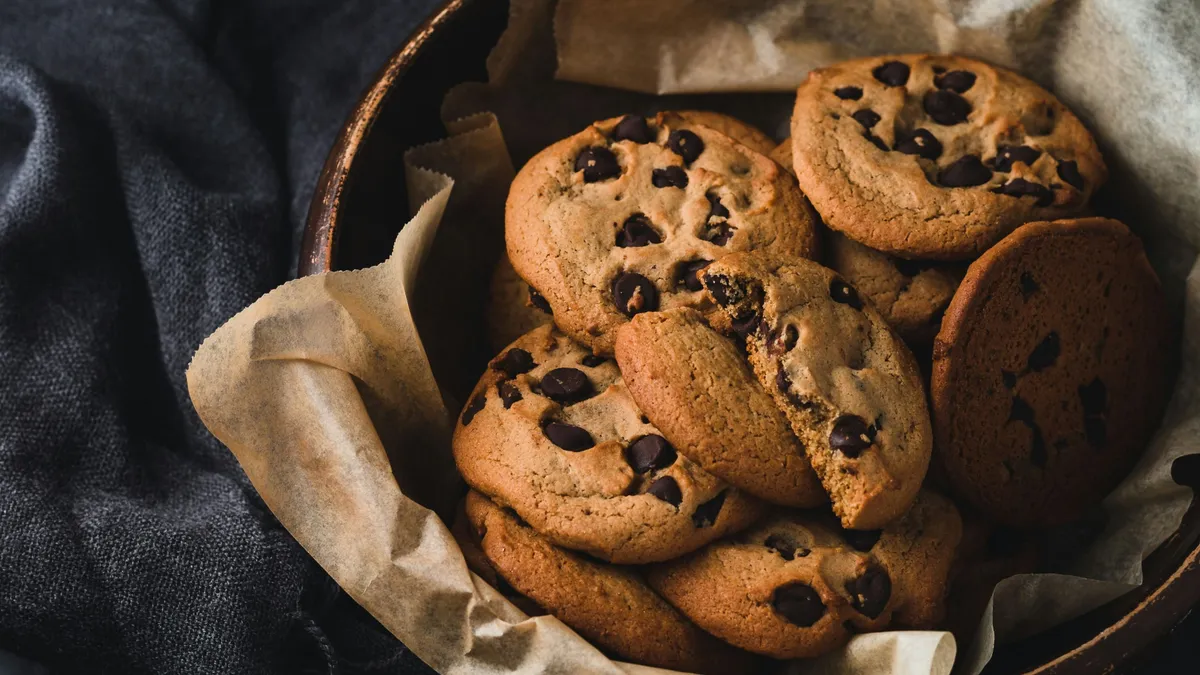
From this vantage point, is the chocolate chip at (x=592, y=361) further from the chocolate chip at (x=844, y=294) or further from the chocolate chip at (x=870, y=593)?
the chocolate chip at (x=870, y=593)

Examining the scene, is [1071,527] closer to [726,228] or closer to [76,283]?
[726,228]

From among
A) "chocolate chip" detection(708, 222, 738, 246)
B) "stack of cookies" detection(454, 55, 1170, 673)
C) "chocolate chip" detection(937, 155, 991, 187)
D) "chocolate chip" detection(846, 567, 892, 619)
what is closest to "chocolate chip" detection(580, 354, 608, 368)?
"stack of cookies" detection(454, 55, 1170, 673)

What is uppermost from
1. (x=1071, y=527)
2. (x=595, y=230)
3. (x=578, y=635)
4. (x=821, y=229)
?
(x=595, y=230)

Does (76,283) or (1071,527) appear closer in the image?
(1071,527)

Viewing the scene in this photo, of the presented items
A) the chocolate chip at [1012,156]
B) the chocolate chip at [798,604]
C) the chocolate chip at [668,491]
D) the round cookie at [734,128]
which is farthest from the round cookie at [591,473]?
the chocolate chip at [1012,156]

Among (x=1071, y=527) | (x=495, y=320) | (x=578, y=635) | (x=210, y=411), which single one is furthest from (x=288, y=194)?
(x=1071, y=527)

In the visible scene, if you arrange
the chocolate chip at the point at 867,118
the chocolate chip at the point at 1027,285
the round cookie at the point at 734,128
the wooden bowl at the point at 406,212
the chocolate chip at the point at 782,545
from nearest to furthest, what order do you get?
the wooden bowl at the point at 406,212, the chocolate chip at the point at 782,545, the chocolate chip at the point at 1027,285, the chocolate chip at the point at 867,118, the round cookie at the point at 734,128

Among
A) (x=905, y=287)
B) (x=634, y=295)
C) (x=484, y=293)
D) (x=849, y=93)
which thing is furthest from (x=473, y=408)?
(x=849, y=93)

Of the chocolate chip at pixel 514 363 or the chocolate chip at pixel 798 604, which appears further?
the chocolate chip at pixel 514 363
